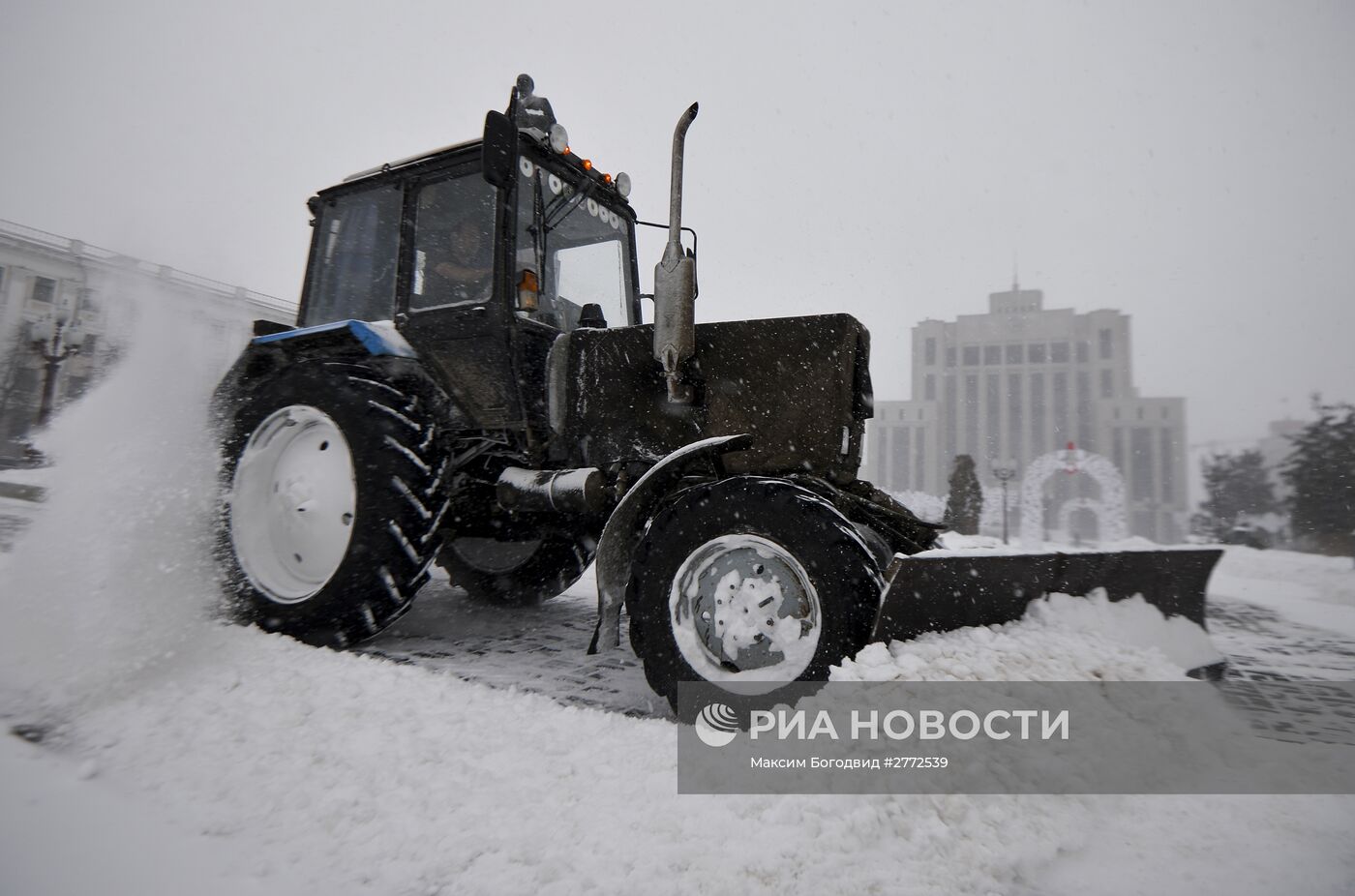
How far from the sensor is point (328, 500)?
10.6 feet

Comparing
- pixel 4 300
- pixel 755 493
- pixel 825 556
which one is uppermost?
pixel 4 300

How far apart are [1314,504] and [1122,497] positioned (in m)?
37.4

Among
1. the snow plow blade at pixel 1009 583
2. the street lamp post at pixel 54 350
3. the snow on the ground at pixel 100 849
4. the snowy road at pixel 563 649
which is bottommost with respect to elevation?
the snow on the ground at pixel 100 849

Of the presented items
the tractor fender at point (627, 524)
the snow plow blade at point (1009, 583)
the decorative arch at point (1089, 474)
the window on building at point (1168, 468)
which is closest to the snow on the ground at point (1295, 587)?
the snow plow blade at point (1009, 583)

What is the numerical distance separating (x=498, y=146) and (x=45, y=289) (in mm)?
36846

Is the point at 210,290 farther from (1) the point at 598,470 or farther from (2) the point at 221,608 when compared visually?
(1) the point at 598,470

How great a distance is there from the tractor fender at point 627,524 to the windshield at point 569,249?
1268 millimetres

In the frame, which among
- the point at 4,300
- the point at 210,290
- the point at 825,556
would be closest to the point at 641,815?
the point at 825,556

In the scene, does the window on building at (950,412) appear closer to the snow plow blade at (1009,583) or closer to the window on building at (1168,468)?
the window on building at (1168,468)

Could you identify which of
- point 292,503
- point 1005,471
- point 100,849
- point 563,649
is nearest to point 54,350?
point 292,503

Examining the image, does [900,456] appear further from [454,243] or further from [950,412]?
[454,243]

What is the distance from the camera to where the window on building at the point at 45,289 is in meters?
27.0

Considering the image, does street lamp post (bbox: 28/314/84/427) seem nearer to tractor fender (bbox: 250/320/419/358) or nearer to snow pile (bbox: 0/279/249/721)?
snow pile (bbox: 0/279/249/721)

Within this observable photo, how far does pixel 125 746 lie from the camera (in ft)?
6.46
